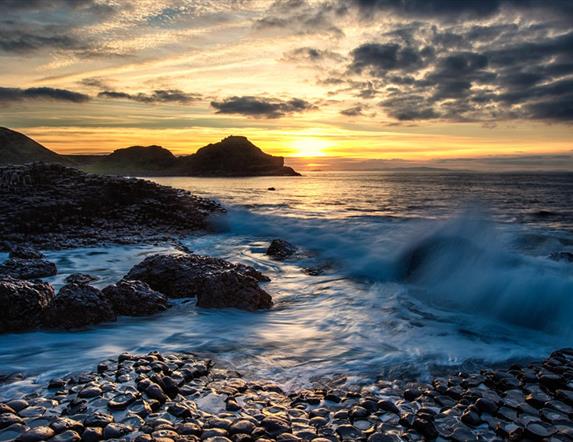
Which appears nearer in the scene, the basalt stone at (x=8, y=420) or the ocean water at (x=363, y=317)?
the basalt stone at (x=8, y=420)

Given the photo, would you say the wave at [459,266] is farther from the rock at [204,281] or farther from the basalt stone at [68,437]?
the basalt stone at [68,437]

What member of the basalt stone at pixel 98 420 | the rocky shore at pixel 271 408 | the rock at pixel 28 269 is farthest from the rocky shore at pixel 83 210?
the basalt stone at pixel 98 420

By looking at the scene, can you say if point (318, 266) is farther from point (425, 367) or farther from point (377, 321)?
point (425, 367)

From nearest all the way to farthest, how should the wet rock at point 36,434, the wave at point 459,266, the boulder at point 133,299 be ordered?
1. the wet rock at point 36,434
2. the boulder at point 133,299
3. the wave at point 459,266

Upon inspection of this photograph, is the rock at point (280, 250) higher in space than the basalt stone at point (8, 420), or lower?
lower

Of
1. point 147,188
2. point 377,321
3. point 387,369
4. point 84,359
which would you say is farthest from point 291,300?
point 147,188

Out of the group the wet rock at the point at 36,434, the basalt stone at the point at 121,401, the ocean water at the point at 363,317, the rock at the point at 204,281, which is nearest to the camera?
the wet rock at the point at 36,434

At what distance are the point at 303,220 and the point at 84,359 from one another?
14994 mm

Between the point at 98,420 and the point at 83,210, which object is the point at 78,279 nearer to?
the point at 98,420

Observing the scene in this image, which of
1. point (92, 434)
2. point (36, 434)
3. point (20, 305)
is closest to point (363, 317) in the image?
point (92, 434)

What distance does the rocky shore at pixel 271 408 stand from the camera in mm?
3320

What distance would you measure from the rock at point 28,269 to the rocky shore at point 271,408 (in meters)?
5.16

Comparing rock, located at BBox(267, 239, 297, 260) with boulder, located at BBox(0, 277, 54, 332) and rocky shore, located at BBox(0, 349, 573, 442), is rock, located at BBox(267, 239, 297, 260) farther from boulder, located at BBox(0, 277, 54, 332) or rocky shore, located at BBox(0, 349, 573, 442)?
rocky shore, located at BBox(0, 349, 573, 442)

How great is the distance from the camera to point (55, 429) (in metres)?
3.20
